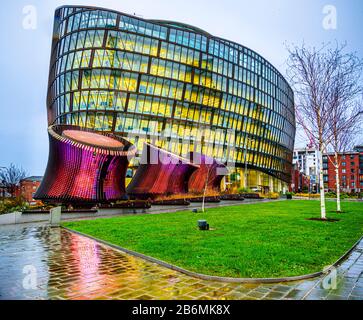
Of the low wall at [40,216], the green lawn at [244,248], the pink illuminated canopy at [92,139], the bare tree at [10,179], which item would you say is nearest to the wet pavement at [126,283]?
the green lawn at [244,248]

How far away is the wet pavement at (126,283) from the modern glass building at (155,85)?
3992 centimetres

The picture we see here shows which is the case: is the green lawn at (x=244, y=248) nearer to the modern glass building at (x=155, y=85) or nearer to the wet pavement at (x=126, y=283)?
the wet pavement at (x=126, y=283)

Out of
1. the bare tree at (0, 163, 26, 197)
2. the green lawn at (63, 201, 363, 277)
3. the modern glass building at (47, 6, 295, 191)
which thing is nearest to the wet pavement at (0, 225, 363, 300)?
the green lawn at (63, 201, 363, 277)

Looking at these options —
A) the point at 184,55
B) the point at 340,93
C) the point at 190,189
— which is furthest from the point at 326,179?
the point at 340,93

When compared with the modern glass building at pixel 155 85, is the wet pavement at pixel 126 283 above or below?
below

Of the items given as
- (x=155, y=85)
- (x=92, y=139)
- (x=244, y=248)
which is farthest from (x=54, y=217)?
(x=155, y=85)

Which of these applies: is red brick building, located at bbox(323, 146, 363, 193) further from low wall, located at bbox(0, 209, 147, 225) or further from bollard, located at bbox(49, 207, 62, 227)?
bollard, located at bbox(49, 207, 62, 227)

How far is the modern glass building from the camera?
1822 inches

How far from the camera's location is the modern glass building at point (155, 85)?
152 feet

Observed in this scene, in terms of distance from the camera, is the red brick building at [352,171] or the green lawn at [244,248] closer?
the green lawn at [244,248]

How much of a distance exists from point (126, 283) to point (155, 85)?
154 feet

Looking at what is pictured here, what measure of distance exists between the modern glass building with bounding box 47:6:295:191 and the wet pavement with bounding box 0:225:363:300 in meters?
39.9

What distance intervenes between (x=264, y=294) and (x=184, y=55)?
52.7 m

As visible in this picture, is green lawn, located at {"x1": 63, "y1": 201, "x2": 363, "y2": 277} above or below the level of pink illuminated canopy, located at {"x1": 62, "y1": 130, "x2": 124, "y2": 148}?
below
